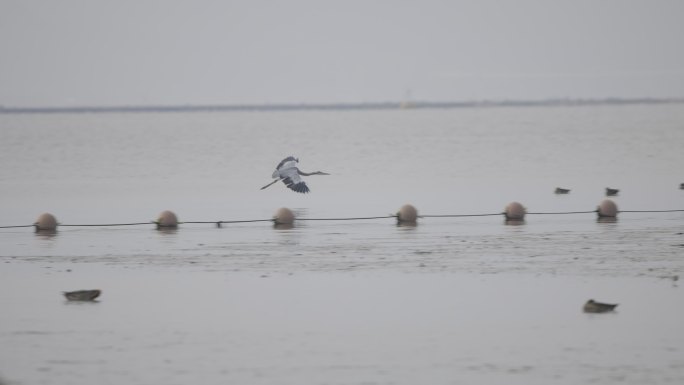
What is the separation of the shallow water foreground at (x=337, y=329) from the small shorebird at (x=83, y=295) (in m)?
0.19

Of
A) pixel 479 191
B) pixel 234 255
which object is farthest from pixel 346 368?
pixel 479 191

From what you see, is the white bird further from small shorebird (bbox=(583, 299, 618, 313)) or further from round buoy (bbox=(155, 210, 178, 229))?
small shorebird (bbox=(583, 299, 618, 313))

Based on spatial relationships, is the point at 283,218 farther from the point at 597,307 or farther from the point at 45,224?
the point at 597,307

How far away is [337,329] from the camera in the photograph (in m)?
13.5

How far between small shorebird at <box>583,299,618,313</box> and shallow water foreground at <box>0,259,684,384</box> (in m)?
0.09

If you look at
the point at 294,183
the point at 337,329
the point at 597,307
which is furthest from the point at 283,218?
the point at 597,307

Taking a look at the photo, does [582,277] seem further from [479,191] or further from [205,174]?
[205,174]

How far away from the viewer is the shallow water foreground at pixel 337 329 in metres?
11.5


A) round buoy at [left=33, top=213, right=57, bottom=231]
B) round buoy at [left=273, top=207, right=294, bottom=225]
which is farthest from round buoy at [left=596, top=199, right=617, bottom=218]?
round buoy at [left=33, top=213, right=57, bottom=231]

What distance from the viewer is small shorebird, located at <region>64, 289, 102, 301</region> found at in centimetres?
1507

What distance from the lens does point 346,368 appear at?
11695 millimetres

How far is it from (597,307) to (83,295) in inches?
243

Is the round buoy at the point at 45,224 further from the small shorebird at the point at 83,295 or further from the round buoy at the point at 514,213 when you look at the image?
the round buoy at the point at 514,213

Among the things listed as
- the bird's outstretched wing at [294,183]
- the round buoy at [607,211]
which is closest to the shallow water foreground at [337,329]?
the round buoy at [607,211]
